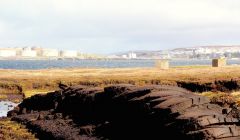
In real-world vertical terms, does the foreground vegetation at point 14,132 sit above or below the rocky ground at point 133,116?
below

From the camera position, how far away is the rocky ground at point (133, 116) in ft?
72.9

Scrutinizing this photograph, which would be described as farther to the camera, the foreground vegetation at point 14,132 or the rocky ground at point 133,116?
the foreground vegetation at point 14,132

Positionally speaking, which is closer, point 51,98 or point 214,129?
point 214,129

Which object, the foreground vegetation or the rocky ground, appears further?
the foreground vegetation

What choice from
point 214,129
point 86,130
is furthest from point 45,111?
point 214,129

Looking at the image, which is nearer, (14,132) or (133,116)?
(133,116)

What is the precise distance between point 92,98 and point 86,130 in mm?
6187

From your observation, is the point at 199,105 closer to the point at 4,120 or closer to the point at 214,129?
the point at 214,129

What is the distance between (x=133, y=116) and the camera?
91.9 feet

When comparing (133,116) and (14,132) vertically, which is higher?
(133,116)

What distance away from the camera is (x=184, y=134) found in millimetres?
22219

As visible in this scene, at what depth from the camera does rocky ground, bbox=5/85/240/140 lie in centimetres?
2222

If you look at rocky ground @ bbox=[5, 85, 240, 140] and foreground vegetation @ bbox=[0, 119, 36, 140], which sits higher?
rocky ground @ bbox=[5, 85, 240, 140]

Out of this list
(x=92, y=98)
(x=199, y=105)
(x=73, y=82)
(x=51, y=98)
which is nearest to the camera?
(x=199, y=105)
